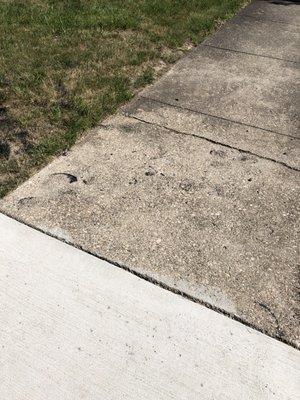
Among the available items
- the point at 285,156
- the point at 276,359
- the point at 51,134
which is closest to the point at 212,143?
the point at 285,156

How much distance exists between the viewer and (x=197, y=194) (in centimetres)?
356

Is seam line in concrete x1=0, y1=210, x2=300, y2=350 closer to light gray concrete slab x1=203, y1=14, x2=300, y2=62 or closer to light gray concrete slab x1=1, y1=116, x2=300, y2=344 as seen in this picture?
light gray concrete slab x1=1, y1=116, x2=300, y2=344

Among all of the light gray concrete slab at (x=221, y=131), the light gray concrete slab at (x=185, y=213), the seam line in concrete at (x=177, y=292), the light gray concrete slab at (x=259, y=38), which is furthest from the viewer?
the light gray concrete slab at (x=259, y=38)

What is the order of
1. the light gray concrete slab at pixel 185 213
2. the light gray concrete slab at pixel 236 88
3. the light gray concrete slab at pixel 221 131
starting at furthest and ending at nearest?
the light gray concrete slab at pixel 236 88 < the light gray concrete slab at pixel 221 131 < the light gray concrete slab at pixel 185 213

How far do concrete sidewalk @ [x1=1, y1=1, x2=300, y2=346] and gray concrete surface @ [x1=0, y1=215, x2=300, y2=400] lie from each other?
5.9 inches

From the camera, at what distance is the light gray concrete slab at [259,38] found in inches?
237

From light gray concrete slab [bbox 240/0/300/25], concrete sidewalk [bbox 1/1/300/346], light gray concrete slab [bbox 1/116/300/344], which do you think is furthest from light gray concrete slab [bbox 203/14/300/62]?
light gray concrete slab [bbox 1/116/300/344]

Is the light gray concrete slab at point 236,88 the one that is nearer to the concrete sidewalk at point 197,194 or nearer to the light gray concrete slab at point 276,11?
the concrete sidewalk at point 197,194

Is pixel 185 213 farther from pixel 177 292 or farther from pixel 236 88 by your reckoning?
pixel 236 88

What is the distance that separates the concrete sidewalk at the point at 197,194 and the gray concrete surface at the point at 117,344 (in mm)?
149

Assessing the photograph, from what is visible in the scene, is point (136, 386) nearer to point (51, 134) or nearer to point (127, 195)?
point (127, 195)

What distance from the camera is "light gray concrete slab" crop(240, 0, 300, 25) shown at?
711 cm

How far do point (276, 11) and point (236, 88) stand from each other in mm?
3114

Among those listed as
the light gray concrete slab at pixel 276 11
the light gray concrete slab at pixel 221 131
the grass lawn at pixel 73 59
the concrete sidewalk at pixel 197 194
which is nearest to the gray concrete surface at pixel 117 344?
the concrete sidewalk at pixel 197 194
